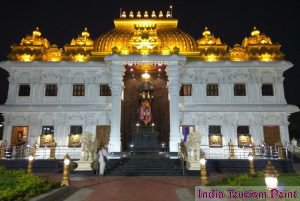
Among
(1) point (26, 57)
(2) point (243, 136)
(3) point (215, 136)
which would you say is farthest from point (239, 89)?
(1) point (26, 57)

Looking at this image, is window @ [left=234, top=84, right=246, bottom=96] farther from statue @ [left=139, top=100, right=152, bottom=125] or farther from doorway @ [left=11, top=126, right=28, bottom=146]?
doorway @ [left=11, top=126, right=28, bottom=146]

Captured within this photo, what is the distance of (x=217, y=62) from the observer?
26938 mm

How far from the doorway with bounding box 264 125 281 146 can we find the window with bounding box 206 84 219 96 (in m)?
6.04

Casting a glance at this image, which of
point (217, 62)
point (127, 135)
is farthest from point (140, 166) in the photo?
point (217, 62)

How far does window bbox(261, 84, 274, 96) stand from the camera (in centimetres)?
2683

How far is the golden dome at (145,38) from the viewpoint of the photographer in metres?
25.7

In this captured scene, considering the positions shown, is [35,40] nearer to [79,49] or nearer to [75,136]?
[79,49]

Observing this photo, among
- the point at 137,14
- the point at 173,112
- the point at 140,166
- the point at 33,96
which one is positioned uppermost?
the point at 137,14

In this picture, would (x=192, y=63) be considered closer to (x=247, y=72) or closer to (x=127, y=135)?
(x=247, y=72)

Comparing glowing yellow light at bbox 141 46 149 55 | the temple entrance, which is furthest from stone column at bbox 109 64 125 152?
glowing yellow light at bbox 141 46 149 55

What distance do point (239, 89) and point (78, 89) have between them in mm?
16940

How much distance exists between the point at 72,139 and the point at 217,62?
16857 mm

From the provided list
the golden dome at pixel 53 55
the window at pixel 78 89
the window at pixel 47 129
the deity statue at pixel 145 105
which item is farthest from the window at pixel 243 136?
the golden dome at pixel 53 55

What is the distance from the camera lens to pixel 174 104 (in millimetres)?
23562
